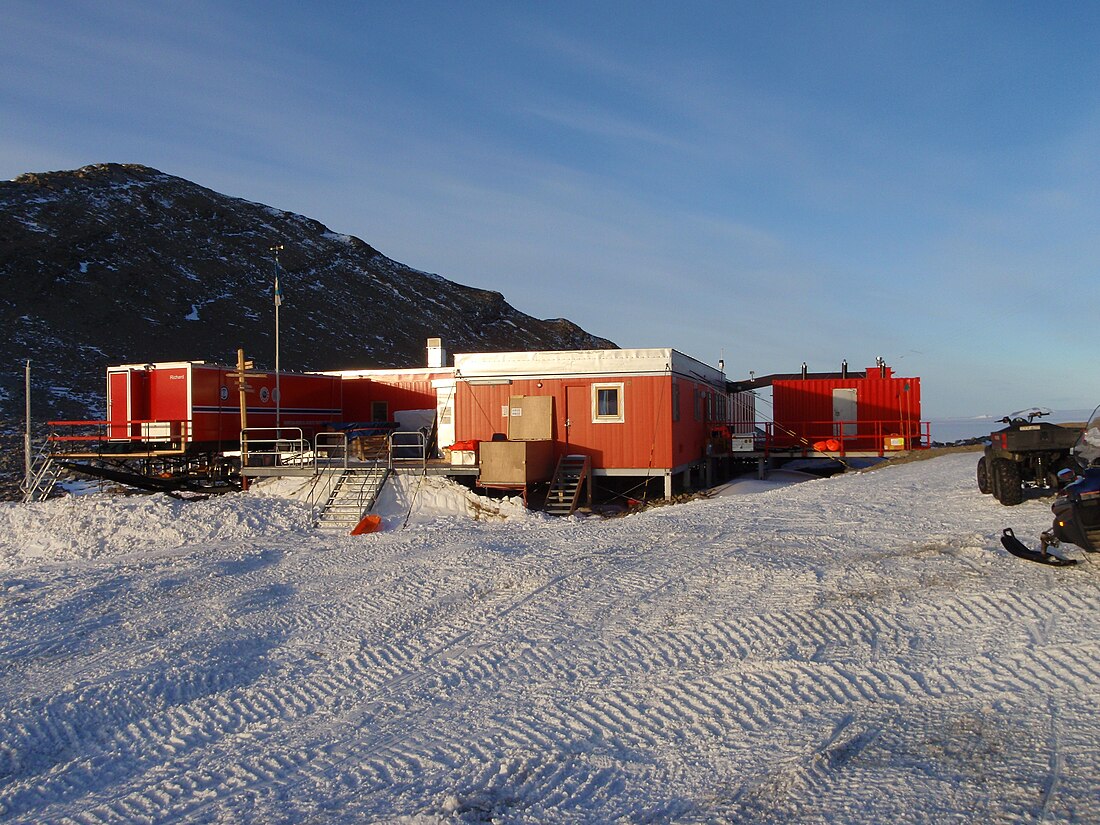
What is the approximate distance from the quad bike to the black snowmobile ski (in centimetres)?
443

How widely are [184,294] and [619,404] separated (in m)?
66.6

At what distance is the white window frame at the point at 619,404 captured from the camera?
2102 cm

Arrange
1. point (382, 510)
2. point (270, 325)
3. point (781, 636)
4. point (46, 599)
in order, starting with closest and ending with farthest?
point (781, 636) → point (46, 599) → point (382, 510) → point (270, 325)

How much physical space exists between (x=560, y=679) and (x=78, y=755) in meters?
3.04

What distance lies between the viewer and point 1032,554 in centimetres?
805

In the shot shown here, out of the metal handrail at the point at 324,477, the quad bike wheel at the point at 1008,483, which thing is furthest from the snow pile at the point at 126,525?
the quad bike wheel at the point at 1008,483

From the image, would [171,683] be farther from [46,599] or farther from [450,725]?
[46,599]

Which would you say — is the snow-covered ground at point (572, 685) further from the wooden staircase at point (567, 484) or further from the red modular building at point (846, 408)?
the red modular building at point (846, 408)

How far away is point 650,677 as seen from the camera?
599cm

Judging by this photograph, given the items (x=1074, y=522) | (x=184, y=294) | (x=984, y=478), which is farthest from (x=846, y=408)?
(x=184, y=294)

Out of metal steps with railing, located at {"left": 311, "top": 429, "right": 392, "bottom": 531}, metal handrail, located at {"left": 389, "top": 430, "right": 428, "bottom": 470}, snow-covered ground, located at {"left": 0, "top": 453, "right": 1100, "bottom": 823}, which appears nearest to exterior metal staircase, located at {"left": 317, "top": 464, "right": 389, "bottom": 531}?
metal steps with railing, located at {"left": 311, "top": 429, "right": 392, "bottom": 531}

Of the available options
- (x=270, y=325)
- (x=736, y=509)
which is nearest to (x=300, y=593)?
(x=736, y=509)

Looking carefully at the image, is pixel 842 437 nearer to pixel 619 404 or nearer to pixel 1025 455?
pixel 619 404

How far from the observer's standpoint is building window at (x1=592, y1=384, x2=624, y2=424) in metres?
21.1
